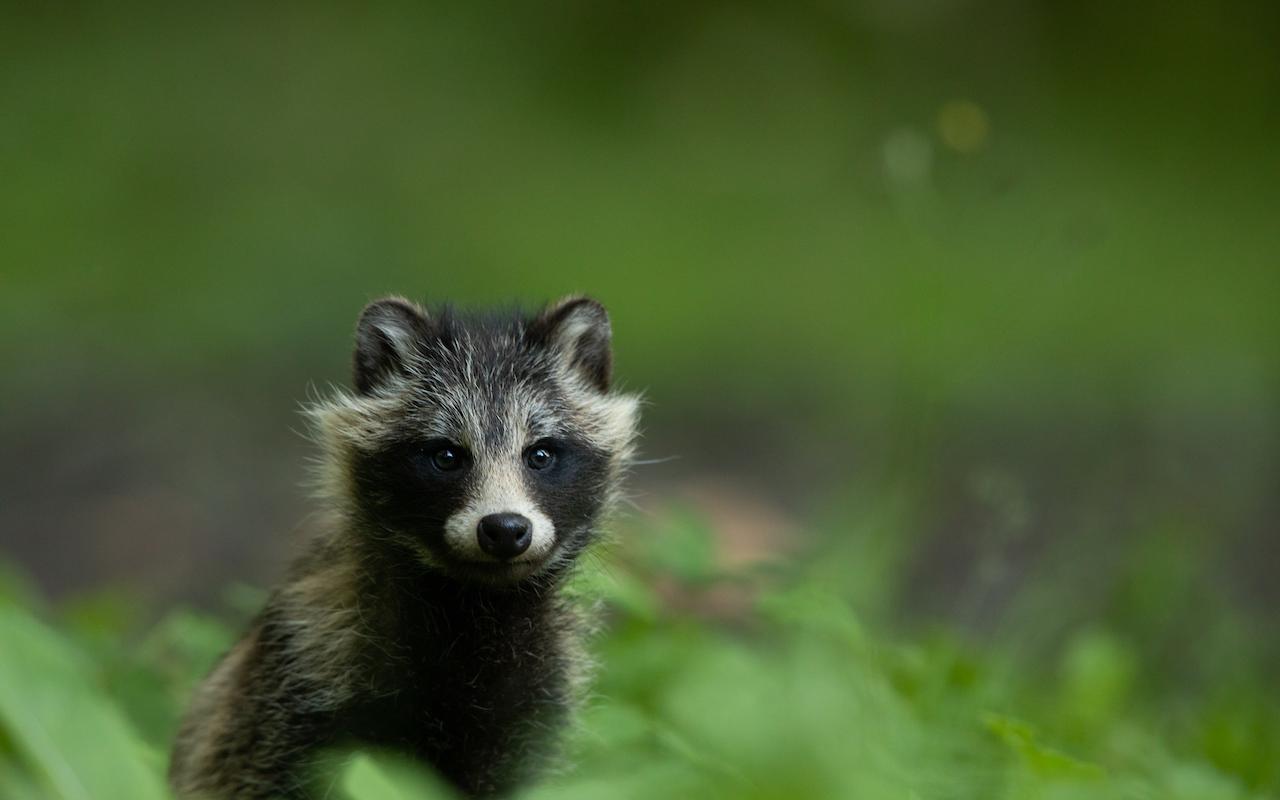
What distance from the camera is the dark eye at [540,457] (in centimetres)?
525

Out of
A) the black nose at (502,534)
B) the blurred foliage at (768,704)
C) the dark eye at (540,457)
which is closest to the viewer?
the blurred foliage at (768,704)

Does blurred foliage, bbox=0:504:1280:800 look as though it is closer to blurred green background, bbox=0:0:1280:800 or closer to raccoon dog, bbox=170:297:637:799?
blurred green background, bbox=0:0:1280:800

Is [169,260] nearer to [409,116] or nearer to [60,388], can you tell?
[60,388]

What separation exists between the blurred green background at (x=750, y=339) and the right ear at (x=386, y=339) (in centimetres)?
53

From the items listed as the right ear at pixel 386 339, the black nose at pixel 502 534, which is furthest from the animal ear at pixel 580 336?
the black nose at pixel 502 534

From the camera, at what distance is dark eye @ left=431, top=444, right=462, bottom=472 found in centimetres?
508

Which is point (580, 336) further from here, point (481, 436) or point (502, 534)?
point (502, 534)

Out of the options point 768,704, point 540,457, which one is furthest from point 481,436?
point 768,704

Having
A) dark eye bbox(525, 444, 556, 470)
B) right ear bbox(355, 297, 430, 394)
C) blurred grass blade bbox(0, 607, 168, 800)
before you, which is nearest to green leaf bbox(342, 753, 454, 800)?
blurred grass blade bbox(0, 607, 168, 800)

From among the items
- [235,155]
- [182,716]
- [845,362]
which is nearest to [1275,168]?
[845,362]

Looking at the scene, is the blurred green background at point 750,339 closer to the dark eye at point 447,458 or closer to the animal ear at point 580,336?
the animal ear at point 580,336

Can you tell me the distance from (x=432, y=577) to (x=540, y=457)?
56 cm

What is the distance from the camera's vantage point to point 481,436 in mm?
A: 5066

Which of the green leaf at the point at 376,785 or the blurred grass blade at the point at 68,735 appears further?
the blurred grass blade at the point at 68,735
